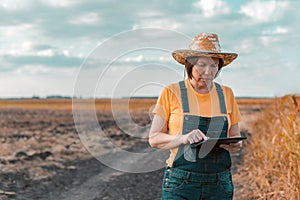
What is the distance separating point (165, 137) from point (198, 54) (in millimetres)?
524

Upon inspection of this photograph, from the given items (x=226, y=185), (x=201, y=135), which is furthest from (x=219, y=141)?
(x=226, y=185)

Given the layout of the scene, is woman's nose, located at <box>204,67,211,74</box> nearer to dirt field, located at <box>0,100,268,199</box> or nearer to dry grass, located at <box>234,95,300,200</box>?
dirt field, located at <box>0,100,268,199</box>

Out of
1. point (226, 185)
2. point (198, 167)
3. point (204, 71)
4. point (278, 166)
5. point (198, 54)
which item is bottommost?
point (278, 166)

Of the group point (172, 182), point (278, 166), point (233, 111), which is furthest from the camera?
point (278, 166)

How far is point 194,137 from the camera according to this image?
8.64ft

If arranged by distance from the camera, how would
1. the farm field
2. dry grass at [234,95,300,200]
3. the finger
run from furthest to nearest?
the farm field
dry grass at [234,95,300,200]
the finger

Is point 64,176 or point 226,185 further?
point 64,176

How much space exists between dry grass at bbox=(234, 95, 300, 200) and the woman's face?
305cm

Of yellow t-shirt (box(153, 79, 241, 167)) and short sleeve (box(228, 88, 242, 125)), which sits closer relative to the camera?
yellow t-shirt (box(153, 79, 241, 167))

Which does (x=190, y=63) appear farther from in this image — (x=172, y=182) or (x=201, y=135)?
(x=172, y=182)

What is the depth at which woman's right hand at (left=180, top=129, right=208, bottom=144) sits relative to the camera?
2629 mm

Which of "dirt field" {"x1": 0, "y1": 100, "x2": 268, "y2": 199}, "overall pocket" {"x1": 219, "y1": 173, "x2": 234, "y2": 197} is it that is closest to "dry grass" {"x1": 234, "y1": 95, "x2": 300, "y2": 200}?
"dirt field" {"x1": 0, "y1": 100, "x2": 268, "y2": 199}

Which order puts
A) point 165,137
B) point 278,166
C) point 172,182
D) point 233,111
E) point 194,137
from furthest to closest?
point 278,166, point 233,111, point 172,182, point 165,137, point 194,137

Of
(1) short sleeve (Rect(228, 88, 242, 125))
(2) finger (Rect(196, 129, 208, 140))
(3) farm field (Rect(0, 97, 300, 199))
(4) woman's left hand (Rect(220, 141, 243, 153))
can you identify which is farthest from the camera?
(3) farm field (Rect(0, 97, 300, 199))
